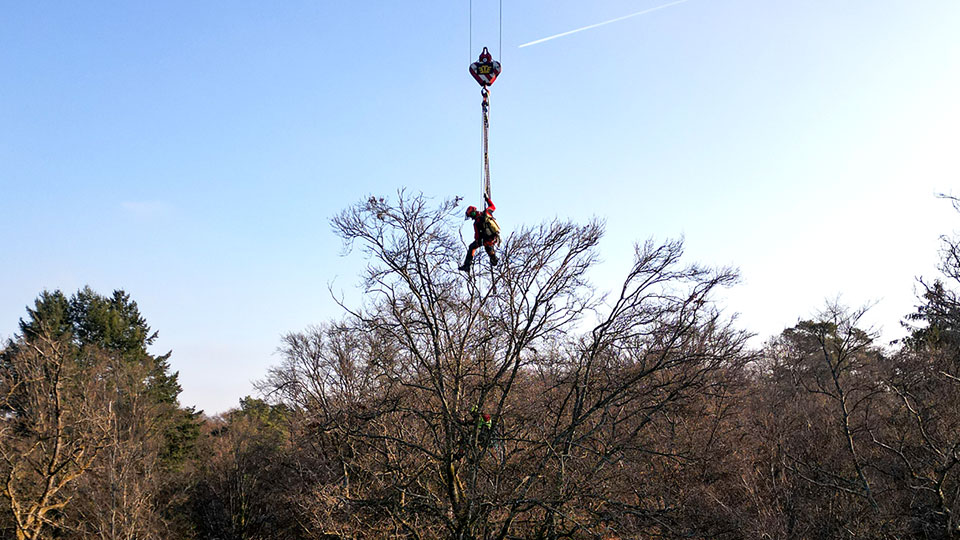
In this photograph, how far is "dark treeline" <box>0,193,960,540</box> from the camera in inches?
508

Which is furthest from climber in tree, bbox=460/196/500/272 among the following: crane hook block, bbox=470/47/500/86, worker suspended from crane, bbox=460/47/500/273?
crane hook block, bbox=470/47/500/86

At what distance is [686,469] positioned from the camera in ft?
66.8

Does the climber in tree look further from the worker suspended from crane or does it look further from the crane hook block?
the crane hook block

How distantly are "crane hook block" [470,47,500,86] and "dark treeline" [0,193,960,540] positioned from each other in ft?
10.2

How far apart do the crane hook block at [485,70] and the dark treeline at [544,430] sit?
123 inches

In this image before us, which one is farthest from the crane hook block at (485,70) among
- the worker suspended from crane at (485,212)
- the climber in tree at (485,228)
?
the climber in tree at (485,228)

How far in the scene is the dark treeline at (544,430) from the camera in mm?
12891

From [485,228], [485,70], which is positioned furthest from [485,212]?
[485,70]

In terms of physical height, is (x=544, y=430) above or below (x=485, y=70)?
below

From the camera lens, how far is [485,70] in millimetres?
11836

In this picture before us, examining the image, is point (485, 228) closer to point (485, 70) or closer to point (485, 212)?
point (485, 212)

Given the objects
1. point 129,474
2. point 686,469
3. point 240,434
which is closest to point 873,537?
point 686,469

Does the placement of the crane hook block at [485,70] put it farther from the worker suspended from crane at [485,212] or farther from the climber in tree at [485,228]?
the climber in tree at [485,228]

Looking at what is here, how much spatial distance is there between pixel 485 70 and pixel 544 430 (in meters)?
7.28
